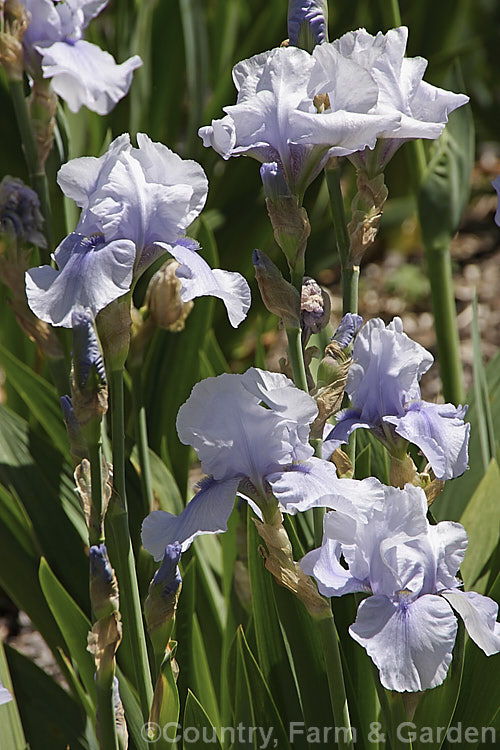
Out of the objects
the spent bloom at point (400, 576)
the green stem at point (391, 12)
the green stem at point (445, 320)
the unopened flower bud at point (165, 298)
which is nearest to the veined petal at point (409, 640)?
the spent bloom at point (400, 576)

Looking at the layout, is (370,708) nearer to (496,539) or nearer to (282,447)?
(496,539)

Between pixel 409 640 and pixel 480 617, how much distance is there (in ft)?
0.22

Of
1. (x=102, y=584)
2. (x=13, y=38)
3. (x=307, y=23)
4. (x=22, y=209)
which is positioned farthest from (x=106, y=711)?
(x=13, y=38)

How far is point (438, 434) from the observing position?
0.64m

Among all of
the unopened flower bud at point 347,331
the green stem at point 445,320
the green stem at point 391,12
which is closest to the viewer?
the unopened flower bud at point 347,331

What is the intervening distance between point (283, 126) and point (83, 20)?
0.63 metres

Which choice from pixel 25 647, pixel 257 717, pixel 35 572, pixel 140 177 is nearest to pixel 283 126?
pixel 140 177

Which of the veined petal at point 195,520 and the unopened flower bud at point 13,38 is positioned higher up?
the unopened flower bud at point 13,38

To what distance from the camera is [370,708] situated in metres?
0.81

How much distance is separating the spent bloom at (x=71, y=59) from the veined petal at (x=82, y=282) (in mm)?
522

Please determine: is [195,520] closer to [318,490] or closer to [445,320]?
[318,490]

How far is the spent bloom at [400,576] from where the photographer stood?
20.9 inches

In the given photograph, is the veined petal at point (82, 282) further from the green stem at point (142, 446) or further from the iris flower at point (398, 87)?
the green stem at point (142, 446)

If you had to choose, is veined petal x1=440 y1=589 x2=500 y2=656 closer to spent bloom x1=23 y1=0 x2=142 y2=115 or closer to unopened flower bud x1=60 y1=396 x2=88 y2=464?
unopened flower bud x1=60 y1=396 x2=88 y2=464
